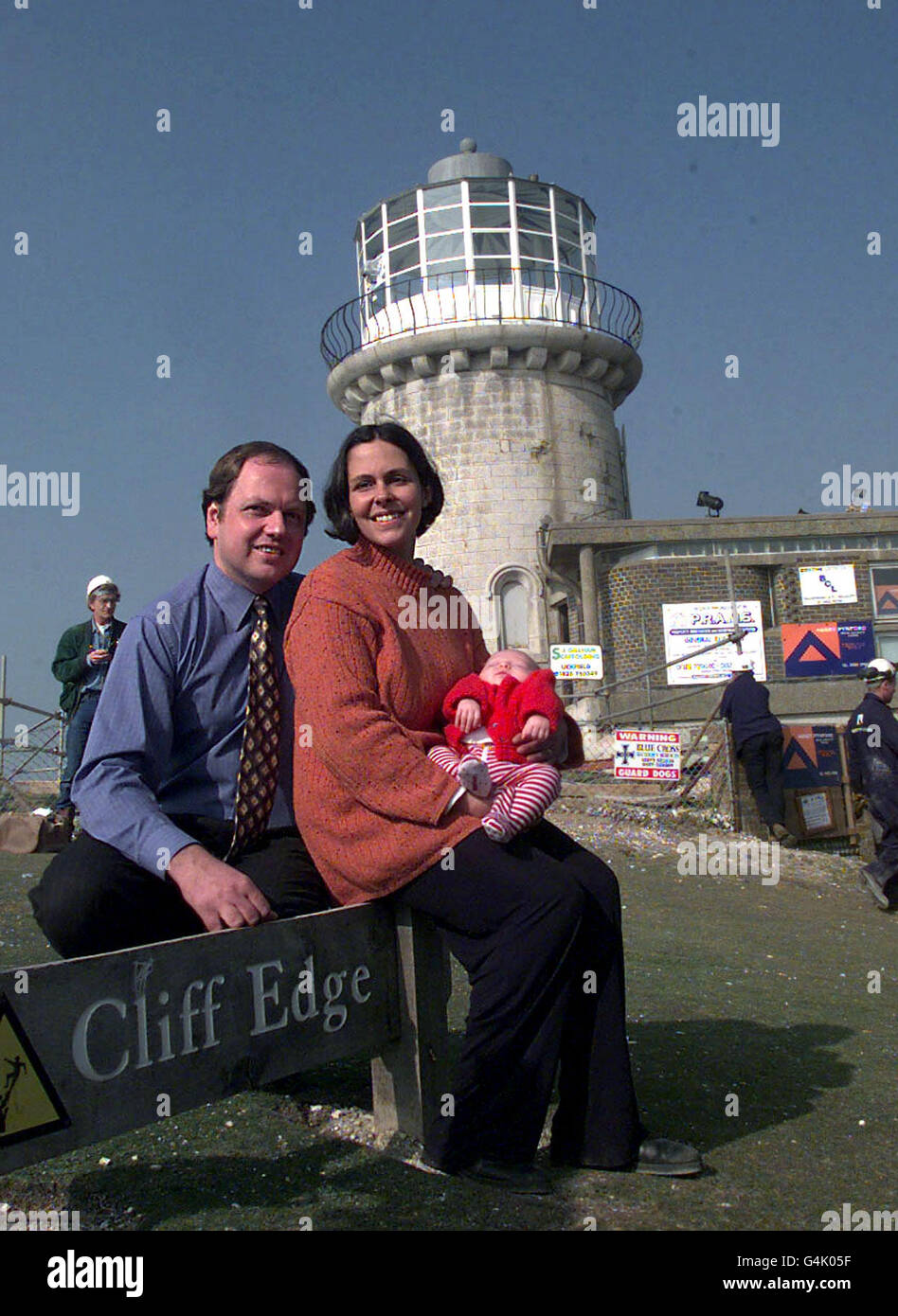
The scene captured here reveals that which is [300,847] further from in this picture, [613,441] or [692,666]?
[613,441]

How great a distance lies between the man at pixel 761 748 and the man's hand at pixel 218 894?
980 cm

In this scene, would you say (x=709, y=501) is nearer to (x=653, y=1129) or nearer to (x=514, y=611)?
(x=514, y=611)

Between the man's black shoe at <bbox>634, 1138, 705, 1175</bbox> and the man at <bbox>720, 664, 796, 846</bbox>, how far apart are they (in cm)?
930

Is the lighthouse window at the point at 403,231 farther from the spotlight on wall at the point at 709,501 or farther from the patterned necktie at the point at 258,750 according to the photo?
the patterned necktie at the point at 258,750

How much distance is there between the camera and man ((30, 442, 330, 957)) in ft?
9.03

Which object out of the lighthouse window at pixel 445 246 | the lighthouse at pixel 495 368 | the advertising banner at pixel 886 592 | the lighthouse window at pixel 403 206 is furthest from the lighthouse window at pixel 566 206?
the advertising banner at pixel 886 592

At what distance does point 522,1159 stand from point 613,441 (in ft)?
84.6

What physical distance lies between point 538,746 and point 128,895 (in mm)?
1136

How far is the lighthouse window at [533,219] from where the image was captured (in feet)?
85.0

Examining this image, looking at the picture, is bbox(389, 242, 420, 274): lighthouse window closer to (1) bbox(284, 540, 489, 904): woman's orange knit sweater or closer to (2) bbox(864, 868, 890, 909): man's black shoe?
(2) bbox(864, 868, 890, 909): man's black shoe

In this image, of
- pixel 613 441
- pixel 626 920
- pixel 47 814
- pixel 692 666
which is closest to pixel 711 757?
pixel 626 920
